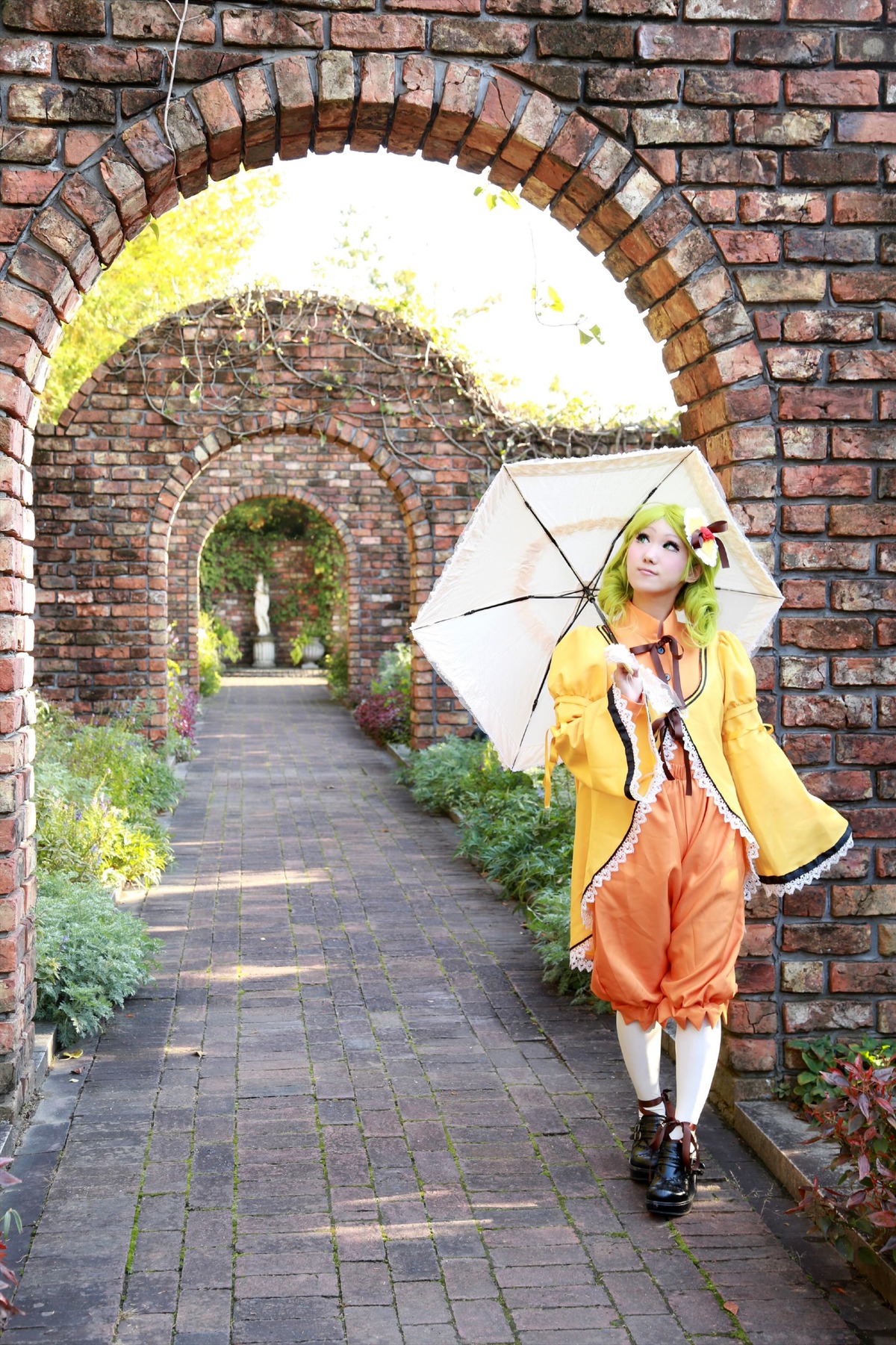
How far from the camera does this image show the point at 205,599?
983 inches

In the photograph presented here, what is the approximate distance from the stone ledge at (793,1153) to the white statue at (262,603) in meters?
23.0

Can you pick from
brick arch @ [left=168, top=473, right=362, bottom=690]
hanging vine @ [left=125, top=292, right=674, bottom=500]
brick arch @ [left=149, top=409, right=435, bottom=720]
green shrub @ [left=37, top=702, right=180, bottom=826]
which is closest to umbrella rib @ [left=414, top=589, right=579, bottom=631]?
green shrub @ [left=37, top=702, right=180, bottom=826]

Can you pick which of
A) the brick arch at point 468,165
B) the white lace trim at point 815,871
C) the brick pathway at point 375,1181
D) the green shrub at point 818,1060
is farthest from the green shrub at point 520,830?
the brick arch at point 468,165

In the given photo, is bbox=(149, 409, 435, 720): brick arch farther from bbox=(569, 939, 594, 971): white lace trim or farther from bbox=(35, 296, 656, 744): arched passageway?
bbox=(569, 939, 594, 971): white lace trim

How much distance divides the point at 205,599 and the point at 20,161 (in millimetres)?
22067

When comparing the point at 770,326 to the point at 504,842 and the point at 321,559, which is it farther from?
the point at 321,559

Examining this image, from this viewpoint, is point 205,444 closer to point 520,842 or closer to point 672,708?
point 520,842

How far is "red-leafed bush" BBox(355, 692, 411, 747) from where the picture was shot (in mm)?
12516

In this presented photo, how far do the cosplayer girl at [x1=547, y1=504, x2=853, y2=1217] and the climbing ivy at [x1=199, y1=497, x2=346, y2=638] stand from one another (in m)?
21.2

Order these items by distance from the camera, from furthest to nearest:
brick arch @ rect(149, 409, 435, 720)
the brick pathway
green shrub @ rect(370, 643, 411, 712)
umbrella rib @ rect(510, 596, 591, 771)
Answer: green shrub @ rect(370, 643, 411, 712) < brick arch @ rect(149, 409, 435, 720) < umbrella rib @ rect(510, 596, 591, 771) < the brick pathway

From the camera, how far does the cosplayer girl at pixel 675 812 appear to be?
115 inches

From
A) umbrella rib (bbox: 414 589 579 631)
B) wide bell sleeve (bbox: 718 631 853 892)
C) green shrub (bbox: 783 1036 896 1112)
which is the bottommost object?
green shrub (bbox: 783 1036 896 1112)

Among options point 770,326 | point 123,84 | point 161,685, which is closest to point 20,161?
point 123,84

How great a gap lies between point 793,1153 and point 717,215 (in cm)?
263
